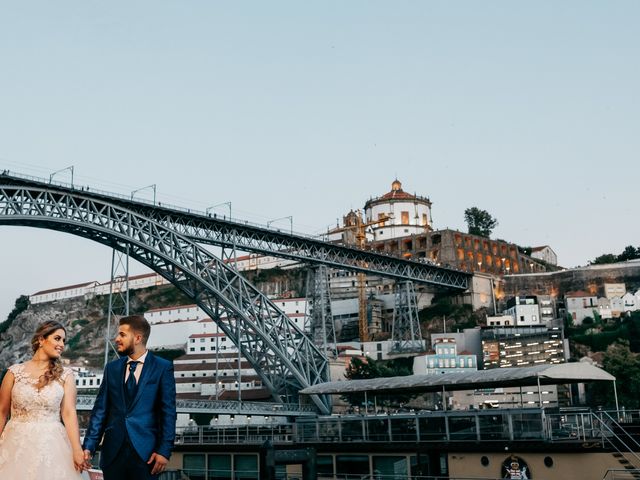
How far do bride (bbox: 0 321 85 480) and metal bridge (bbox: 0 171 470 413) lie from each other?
3678cm

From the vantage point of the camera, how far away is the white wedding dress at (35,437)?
577 centimetres

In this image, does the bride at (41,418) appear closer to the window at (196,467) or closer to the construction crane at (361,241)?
the window at (196,467)

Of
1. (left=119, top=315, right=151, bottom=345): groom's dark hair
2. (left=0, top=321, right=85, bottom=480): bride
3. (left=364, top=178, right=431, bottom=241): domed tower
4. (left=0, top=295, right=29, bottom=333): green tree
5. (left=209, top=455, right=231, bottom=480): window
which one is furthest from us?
(left=0, top=295, right=29, bottom=333): green tree

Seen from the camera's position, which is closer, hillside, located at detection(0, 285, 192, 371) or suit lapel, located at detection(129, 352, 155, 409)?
suit lapel, located at detection(129, 352, 155, 409)

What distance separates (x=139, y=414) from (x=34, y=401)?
3.06 ft

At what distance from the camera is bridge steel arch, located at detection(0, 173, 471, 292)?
47.8 meters

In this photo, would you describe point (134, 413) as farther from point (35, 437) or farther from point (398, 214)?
point (398, 214)

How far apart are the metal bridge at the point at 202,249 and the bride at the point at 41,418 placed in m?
36.8

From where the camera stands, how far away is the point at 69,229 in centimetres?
4466

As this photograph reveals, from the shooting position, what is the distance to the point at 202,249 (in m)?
50.8

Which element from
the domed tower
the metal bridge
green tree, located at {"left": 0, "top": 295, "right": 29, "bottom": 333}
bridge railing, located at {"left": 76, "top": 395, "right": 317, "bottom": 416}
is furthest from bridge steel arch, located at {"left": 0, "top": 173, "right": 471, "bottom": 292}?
green tree, located at {"left": 0, "top": 295, "right": 29, "bottom": 333}

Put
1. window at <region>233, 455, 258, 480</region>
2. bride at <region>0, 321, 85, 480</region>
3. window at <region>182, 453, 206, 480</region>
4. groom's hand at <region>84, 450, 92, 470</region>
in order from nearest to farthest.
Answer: bride at <region>0, 321, 85, 480</region>
groom's hand at <region>84, 450, 92, 470</region>
window at <region>233, 455, 258, 480</region>
window at <region>182, 453, 206, 480</region>

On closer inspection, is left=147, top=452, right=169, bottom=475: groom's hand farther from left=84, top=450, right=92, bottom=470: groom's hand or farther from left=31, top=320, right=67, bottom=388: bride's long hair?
left=31, top=320, right=67, bottom=388: bride's long hair

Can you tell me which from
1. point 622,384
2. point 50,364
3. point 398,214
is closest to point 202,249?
point 622,384
